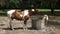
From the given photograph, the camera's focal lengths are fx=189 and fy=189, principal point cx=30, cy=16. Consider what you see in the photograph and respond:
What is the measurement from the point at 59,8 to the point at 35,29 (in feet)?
90.7

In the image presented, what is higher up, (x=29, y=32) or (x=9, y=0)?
(x=9, y=0)

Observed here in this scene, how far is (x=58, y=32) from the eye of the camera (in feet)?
35.5

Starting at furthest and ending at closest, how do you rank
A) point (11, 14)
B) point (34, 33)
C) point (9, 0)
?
point (9, 0) → point (11, 14) → point (34, 33)

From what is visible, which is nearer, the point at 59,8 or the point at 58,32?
the point at 58,32

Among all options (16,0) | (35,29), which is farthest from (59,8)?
(35,29)

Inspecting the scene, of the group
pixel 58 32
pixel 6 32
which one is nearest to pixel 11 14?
pixel 6 32

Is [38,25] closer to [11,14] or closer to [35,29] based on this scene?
[35,29]

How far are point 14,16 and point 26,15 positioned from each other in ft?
2.36

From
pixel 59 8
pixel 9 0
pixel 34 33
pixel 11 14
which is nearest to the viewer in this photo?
pixel 34 33

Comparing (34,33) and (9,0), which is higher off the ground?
(9,0)

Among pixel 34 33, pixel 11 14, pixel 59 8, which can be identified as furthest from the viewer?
pixel 59 8

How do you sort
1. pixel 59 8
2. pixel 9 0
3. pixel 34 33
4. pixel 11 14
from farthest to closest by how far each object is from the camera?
pixel 59 8 < pixel 9 0 < pixel 11 14 < pixel 34 33

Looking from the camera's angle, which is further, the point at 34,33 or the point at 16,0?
the point at 16,0

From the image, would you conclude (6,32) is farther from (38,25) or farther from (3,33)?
(38,25)
